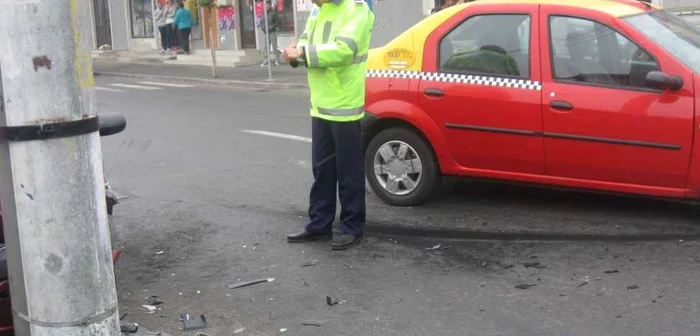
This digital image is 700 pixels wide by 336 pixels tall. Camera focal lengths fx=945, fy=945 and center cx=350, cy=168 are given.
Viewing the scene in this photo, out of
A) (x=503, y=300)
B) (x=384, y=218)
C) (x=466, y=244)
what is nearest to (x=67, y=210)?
(x=503, y=300)

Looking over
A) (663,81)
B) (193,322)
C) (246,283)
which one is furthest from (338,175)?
(663,81)

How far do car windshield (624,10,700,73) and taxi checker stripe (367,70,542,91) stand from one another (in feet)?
2.66

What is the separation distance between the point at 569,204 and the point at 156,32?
25.5 meters

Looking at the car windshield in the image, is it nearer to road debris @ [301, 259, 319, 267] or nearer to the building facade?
road debris @ [301, 259, 319, 267]

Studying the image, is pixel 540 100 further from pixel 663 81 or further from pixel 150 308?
pixel 150 308

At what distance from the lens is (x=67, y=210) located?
117 inches

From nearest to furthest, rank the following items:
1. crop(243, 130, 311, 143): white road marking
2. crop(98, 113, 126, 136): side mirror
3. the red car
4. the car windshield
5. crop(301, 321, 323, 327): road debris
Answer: crop(98, 113, 126, 136): side mirror → crop(301, 321, 323, 327): road debris → the red car → the car windshield → crop(243, 130, 311, 143): white road marking

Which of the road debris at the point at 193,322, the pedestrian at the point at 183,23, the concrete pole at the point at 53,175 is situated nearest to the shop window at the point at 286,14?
the pedestrian at the point at 183,23

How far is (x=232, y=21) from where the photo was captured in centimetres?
2742

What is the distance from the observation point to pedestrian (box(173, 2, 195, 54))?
27.6 metres

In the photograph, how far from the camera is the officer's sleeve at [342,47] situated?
588cm

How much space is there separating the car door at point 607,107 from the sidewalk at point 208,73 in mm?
12354

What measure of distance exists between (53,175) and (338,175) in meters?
3.40

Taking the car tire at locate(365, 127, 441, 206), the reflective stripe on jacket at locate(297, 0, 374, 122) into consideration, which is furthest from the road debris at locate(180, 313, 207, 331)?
the car tire at locate(365, 127, 441, 206)
